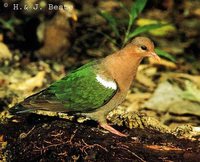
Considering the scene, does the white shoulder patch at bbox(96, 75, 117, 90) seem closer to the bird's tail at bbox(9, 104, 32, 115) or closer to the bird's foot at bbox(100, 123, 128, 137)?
the bird's foot at bbox(100, 123, 128, 137)

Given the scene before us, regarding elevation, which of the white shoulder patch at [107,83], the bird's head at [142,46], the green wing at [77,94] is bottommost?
the green wing at [77,94]

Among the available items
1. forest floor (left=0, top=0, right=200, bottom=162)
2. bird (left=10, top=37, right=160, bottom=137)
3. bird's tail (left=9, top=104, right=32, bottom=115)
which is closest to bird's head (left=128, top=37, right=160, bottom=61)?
bird (left=10, top=37, right=160, bottom=137)

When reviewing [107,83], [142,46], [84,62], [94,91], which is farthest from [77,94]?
[84,62]

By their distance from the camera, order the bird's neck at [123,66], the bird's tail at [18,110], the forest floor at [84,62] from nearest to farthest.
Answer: the forest floor at [84,62] → the bird's tail at [18,110] → the bird's neck at [123,66]

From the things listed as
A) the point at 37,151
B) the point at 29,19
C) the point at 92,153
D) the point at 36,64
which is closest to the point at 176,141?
the point at 92,153

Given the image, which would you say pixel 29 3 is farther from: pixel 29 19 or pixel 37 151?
pixel 37 151

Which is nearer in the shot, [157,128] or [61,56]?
[157,128]

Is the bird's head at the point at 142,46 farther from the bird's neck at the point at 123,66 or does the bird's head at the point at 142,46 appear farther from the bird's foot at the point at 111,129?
the bird's foot at the point at 111,129

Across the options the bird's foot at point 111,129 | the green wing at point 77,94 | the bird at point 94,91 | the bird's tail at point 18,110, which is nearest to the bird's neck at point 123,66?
the bird at point 94,91

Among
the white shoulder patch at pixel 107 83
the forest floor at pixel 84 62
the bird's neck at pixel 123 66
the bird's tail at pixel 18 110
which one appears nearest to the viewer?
the forest floor at pixel 84 62
